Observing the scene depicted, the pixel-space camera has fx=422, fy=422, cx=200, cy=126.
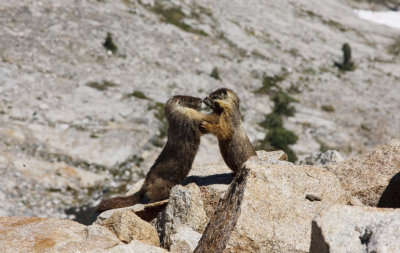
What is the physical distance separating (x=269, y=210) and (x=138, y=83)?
760 inches

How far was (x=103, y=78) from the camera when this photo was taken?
78.7ft

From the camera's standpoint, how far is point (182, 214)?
300 inches

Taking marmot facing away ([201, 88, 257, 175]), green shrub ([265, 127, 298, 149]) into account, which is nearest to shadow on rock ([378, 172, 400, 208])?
marmot facing away ([201, 88, 257, 175])

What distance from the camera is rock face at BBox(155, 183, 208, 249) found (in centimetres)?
755

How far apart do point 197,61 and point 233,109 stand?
66.8ft

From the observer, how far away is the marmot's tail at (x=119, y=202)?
9.20m

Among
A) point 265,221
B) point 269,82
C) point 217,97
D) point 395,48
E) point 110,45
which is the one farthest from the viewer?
point 395,48

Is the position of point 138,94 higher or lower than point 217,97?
lower

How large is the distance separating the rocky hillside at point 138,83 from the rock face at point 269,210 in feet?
33.4

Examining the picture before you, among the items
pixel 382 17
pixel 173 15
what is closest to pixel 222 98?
pixel 173 15

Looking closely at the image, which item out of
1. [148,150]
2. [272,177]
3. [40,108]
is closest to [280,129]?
[148,150]

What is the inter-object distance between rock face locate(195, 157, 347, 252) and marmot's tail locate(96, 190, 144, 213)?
3.36 metres

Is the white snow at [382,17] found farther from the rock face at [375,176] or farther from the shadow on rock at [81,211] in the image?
the rock face at [375,176]

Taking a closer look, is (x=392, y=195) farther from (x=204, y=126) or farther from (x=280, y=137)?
(x=280, y=137)
